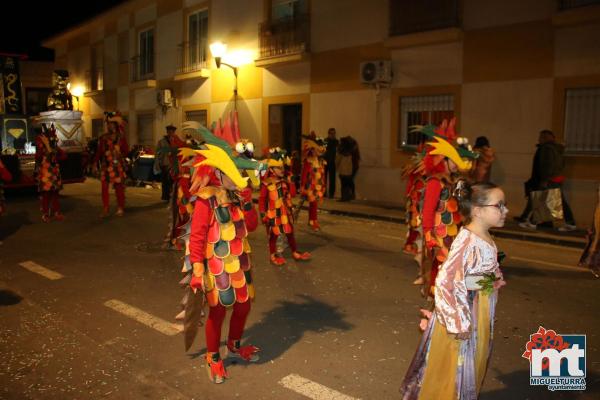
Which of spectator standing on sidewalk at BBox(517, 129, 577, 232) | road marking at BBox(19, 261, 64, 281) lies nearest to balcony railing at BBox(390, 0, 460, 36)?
spectator standing on sidewalk at BBox(517, 129, 577, 232)

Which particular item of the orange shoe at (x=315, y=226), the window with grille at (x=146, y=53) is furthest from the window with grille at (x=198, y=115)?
the orange shoe at (x=315, y=226)

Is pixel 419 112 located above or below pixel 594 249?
above

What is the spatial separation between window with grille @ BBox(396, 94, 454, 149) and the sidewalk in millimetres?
1948

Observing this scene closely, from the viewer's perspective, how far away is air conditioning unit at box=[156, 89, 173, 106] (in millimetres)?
23188

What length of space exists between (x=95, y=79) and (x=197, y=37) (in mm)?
10962

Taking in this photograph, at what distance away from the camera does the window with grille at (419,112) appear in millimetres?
13594

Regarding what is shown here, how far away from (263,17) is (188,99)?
229 inches

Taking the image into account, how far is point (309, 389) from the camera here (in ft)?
13.0

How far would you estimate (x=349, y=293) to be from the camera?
6375mm

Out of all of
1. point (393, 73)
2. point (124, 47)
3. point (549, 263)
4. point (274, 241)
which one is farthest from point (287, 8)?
point (549, 263)

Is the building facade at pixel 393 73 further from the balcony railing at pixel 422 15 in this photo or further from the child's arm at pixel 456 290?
the child's arm at pixel 456 290

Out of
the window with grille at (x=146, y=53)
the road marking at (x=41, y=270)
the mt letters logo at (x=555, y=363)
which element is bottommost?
the road marking at (x=41, y=270)

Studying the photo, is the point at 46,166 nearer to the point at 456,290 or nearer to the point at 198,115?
the point at 456,290

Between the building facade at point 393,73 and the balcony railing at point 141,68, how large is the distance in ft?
3.35
